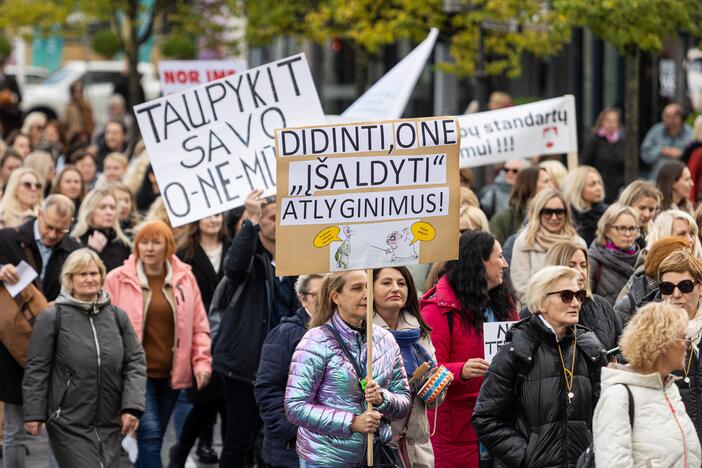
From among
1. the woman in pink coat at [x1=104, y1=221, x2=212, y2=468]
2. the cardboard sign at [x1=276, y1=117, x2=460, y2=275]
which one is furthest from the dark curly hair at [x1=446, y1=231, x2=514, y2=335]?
the woman in pink coat at [x1=104, y1=221, x2=212, y2=468]

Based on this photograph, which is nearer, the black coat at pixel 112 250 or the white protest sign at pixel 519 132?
the black coat at pixel 112 250

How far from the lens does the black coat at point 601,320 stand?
7.93m

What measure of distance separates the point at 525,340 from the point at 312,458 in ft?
3.57

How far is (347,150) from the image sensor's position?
23.9 ft

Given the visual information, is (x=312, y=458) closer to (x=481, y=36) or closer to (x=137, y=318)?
(x=137, y=318)

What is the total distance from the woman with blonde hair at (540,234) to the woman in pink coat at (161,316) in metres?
2.02

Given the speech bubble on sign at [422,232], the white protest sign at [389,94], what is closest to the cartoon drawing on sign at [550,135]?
the white protest sign at [389,94]

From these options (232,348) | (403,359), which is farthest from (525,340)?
(232,348)

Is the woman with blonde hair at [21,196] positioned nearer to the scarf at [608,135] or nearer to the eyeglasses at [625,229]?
the eyeglasses at [625,229]

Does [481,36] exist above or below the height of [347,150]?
above

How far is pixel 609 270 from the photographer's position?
9.89m

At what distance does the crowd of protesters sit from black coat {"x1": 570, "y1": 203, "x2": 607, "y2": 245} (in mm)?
16

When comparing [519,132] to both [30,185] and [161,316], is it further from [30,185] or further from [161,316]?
[161,316]

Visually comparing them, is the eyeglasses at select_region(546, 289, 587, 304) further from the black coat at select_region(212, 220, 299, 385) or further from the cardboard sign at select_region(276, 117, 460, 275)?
the black coat at select_region(212, 220, 299, 385)
